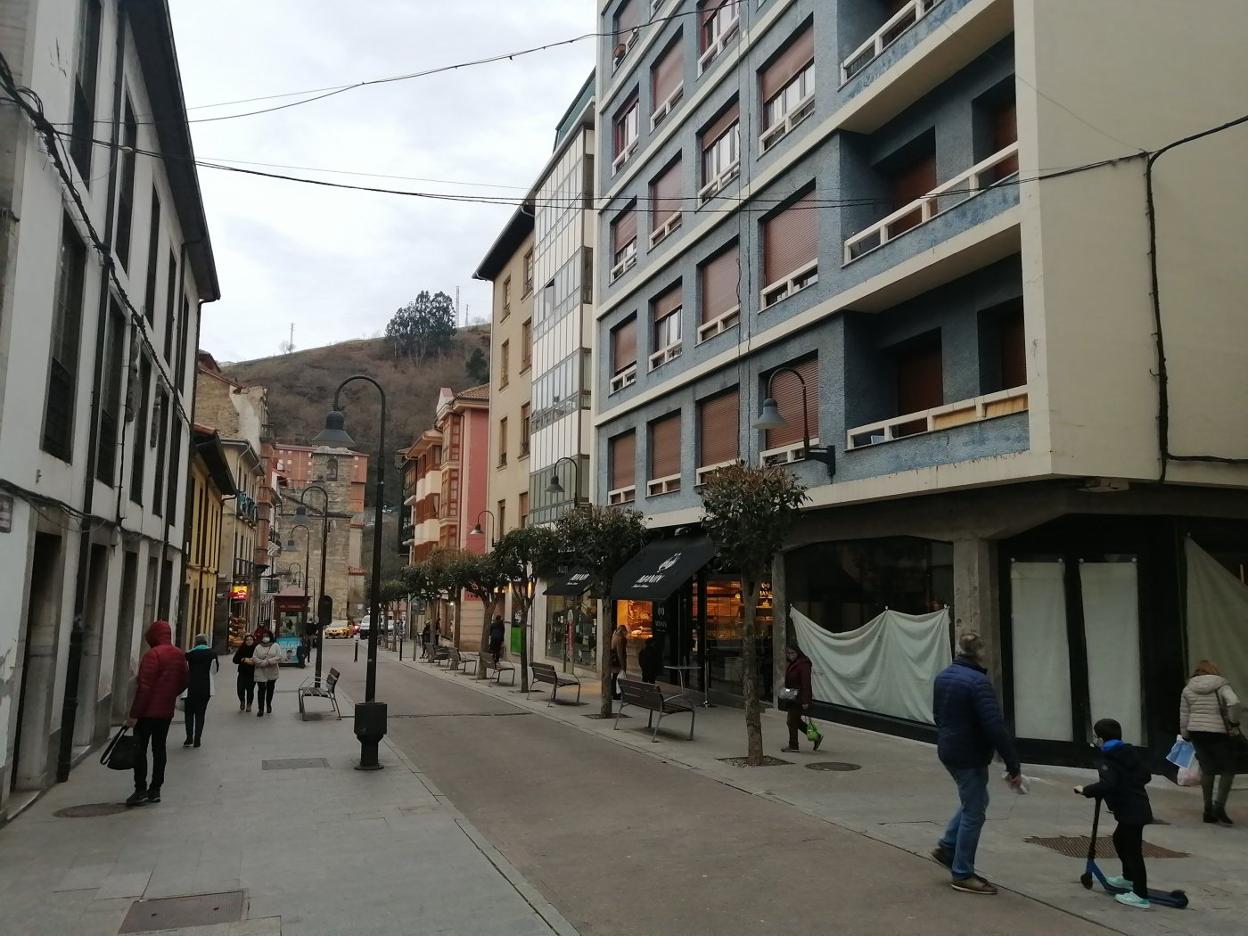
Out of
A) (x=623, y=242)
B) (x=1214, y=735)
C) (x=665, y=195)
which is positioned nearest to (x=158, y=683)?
(x=1214, y=735)

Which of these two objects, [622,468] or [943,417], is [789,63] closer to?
[943,417]

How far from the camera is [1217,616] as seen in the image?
12.1 m

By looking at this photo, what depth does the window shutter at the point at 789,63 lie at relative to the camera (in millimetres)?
17281

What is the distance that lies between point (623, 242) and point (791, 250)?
9.32 m

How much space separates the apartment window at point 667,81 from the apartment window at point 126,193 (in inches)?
507

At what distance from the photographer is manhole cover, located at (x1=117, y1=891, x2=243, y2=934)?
6148 millimetres

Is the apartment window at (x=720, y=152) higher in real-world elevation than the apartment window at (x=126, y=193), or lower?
higher

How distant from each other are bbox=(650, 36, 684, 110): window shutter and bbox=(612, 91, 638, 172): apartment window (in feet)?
4.05

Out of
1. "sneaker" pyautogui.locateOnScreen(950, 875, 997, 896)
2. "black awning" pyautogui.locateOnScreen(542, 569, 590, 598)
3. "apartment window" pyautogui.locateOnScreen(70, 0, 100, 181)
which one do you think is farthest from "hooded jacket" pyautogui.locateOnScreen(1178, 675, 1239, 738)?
"black awning" pyautogui.locateOnScreen(542, 569, 590, 598)

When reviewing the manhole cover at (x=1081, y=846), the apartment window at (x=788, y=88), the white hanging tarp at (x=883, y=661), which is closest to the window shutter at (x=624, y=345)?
the apartment window at (x=788, y=88)

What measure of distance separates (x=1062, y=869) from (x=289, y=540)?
8380cm

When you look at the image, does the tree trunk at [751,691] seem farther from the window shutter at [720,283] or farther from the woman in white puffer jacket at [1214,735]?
the window shutter at [720,283]

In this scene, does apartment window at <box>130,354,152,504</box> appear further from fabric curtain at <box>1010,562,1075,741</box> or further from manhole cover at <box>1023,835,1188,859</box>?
manhole cover at <box>1023,835,1188,859</box>

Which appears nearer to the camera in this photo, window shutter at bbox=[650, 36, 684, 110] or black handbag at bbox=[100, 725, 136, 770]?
black handbag at bbox=[100, 725, 136, 770]
